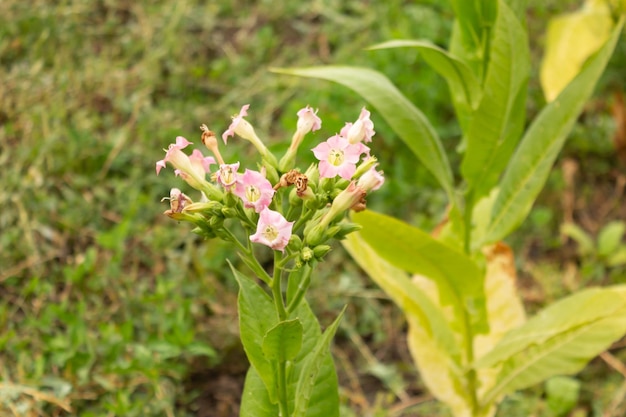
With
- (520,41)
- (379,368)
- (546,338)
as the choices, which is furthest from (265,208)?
(379,368)

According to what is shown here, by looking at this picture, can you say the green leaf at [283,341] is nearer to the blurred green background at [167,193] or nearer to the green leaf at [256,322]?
the green leaf at [256,322]

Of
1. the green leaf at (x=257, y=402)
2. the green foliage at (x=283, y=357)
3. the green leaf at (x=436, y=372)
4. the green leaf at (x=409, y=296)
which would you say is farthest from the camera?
the green leaf at (x=436, y=372)

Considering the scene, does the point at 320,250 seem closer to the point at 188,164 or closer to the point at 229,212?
the point at 229,212

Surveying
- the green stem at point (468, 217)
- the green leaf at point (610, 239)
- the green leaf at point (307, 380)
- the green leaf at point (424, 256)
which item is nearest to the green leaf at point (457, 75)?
the green stem at point (468, 217)

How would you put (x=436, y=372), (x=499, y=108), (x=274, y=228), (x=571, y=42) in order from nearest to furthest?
(x=274, y=228) → (x=499, y=108) → (x=436, y=372) → (x=571, y=42)

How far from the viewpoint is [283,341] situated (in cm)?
129

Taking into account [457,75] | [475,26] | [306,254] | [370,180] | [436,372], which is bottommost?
[436,372]

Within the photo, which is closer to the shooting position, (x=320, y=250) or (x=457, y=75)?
(x=320, y=250)

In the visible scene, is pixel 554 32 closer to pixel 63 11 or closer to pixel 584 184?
pixel 584 184

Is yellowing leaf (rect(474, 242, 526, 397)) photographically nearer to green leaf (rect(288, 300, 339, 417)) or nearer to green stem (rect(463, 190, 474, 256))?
green stem (rect(463, 190, 474, 256))

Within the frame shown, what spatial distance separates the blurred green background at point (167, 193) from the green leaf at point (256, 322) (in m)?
0.60

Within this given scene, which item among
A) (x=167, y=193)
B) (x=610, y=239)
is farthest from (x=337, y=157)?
(x=610, y=239)

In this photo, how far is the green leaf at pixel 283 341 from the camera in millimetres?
1258

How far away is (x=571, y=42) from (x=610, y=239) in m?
0.71
